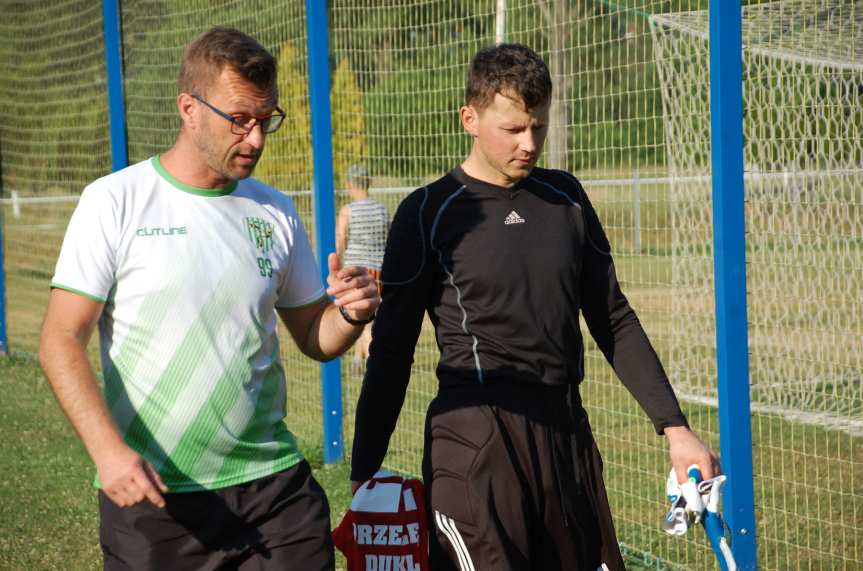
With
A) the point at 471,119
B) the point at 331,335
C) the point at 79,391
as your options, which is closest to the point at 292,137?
the point at 471,119

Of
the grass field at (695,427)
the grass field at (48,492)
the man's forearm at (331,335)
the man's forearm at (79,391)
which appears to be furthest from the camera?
the grass field at (48,492)

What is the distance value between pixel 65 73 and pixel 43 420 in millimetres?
4706

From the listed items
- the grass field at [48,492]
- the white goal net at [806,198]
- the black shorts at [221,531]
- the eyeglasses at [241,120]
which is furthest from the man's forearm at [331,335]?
the white goal net at [806,198]

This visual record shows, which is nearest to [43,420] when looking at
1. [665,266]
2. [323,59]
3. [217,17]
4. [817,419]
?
[217,17]

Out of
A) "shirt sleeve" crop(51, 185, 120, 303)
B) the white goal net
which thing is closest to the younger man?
"shirt sleeve" crop(51, 185, 120, 303)

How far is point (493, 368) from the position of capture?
144 inches

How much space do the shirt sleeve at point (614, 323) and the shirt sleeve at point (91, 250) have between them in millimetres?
1535

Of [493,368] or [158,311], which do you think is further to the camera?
[493,368]

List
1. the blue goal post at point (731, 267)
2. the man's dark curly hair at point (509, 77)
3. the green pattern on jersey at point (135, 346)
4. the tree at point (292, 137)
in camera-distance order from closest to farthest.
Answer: the green pattern on jersey at point (135, 346) < the man's dark curly hair at point (509, 77) < the blue goal post at point (731, 267) < the tree at point (292, 137)

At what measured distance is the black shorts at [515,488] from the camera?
3.55 metres

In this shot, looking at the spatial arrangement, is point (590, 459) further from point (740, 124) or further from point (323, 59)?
point (323, 59)

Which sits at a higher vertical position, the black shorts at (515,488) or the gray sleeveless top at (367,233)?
the gray sleeveless top at (367,233)

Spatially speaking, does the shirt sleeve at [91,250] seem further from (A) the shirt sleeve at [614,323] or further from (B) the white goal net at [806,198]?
(B) the white goal net at [806,198]

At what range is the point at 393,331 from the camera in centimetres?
375
